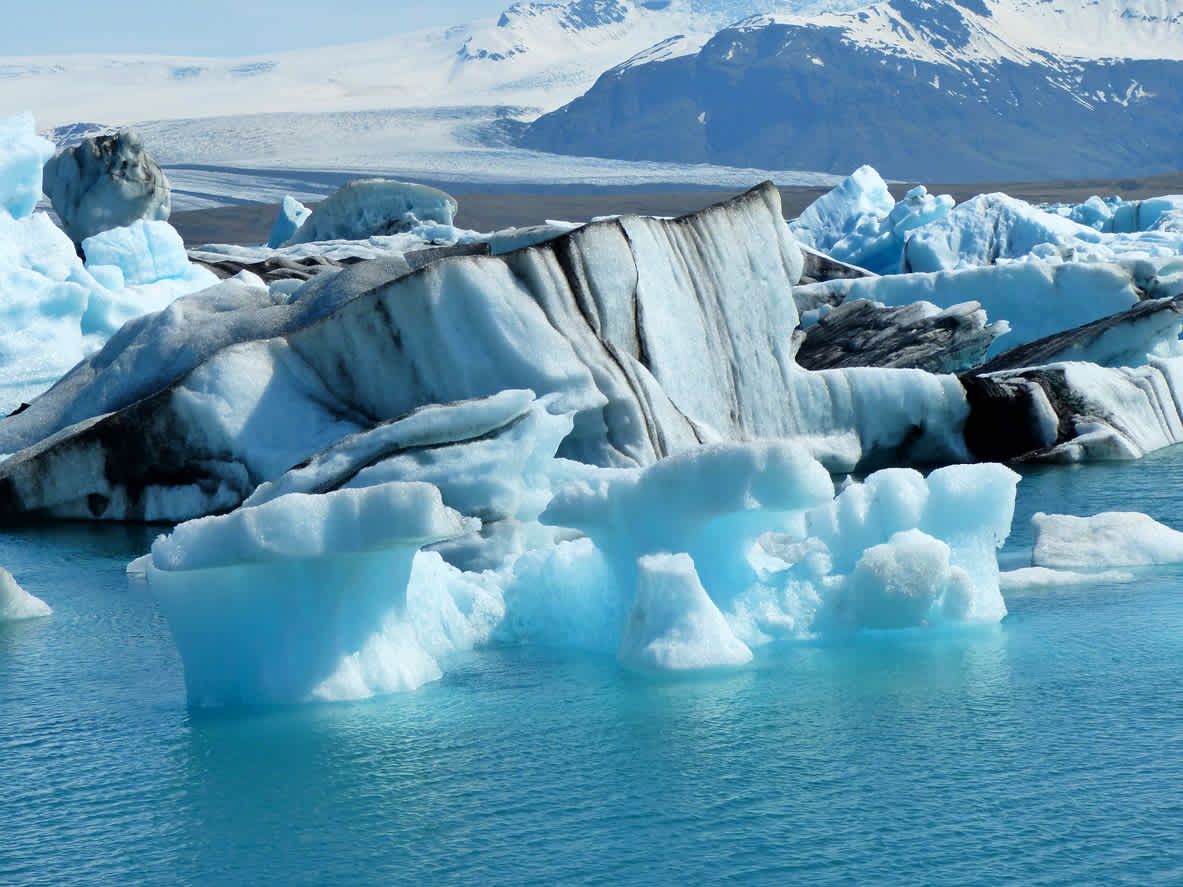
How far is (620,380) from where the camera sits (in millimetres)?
9727

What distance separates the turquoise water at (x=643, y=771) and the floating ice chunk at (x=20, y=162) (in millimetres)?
12346

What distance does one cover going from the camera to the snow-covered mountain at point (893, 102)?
417 ft

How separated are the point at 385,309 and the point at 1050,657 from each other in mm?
5424

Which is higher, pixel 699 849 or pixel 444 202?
pixel 444 202

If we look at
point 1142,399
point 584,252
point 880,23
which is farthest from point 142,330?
point 880,23

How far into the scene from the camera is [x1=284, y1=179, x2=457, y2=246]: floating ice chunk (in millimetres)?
28891

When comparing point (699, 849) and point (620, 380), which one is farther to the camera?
point (620, 380)

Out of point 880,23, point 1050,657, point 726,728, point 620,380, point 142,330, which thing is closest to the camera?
point 726,728

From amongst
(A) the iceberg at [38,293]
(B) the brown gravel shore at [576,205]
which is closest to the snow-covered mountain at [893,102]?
(B) the brown gravel shore at [576,205]

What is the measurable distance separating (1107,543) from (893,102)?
429ft

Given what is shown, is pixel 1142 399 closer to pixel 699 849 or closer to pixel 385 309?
pixel 385 309

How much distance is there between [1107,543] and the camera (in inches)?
299

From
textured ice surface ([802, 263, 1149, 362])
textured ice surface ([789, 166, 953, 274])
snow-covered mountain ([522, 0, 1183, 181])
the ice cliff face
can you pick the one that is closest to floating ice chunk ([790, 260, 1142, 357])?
textured ice surface ([802, 263, 1149, 362])

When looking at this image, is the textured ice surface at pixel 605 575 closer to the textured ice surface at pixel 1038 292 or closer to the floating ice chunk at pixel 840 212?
the textured ice surface at pixel 1038 292
